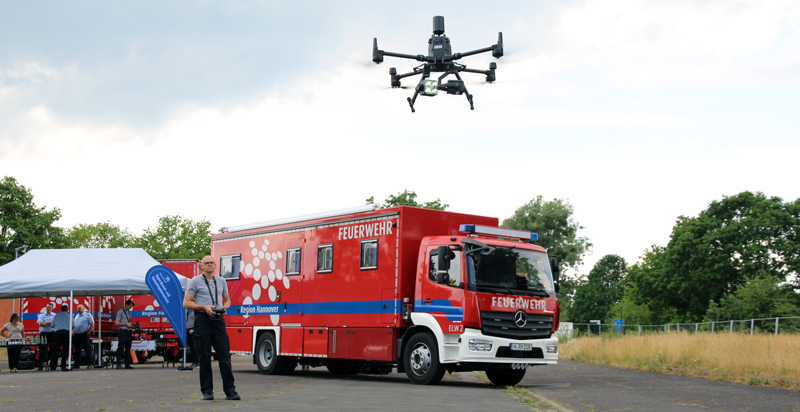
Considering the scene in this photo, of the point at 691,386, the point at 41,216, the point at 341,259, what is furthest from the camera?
the point at 41,216

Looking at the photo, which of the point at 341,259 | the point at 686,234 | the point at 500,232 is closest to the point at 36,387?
the point at 341,259

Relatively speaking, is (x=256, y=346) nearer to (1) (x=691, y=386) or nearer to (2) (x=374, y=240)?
(2) (x=374, y=240)

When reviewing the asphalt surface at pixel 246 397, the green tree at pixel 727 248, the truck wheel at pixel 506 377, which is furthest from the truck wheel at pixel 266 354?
the green tree at pixel 727 248

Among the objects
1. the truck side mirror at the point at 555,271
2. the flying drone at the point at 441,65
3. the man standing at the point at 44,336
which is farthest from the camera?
the man standing at the point at 44,336

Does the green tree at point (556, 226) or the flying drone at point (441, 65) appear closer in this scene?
the flying drone at point (441, 65)

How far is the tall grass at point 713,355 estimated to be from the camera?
640 inches

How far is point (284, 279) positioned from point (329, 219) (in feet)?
6.68

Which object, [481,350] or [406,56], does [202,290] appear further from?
[406,56]

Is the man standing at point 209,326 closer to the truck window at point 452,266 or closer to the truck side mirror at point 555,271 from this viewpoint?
the truck window at point 452,266

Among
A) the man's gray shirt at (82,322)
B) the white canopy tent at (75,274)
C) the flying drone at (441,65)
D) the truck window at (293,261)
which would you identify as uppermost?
the flying drone at (441,65)

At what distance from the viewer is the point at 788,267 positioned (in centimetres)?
5759

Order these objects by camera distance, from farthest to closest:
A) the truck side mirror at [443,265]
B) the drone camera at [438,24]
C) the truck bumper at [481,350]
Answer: the drone camera at [438,24] < the truck side mirror at [443,265] < the truck bumper at [481,350]

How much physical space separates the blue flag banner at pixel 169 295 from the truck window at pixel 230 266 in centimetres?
229

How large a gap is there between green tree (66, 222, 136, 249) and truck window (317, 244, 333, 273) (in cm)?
8459
